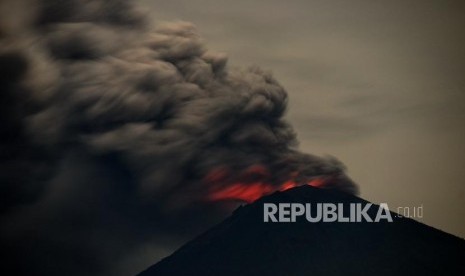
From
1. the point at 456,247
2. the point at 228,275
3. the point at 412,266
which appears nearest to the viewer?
the point at 456,247

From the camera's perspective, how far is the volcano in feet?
49.4

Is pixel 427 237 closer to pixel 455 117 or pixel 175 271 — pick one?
pixel 455 117

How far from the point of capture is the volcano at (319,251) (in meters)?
15.0

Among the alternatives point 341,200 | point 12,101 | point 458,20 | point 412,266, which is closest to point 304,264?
point 412,266

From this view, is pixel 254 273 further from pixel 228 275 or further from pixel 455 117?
pixel 455 117

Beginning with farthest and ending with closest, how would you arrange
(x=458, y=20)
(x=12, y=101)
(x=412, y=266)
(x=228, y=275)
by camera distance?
(x=228, y=275) → (x=412, y=266) → (x=458, y=20) → (x=12, y=101)

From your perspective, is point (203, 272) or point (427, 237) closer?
point (427, 237)

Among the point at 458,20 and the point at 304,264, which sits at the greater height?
the point at 458,20

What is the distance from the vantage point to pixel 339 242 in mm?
18219

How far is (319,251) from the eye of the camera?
20.2 meters

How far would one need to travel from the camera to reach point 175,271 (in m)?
21.4

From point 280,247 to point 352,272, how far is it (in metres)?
2.54

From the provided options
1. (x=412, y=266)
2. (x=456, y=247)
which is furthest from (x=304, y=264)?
(x=456, y=247)

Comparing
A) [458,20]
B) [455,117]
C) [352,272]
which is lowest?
[352,272]
